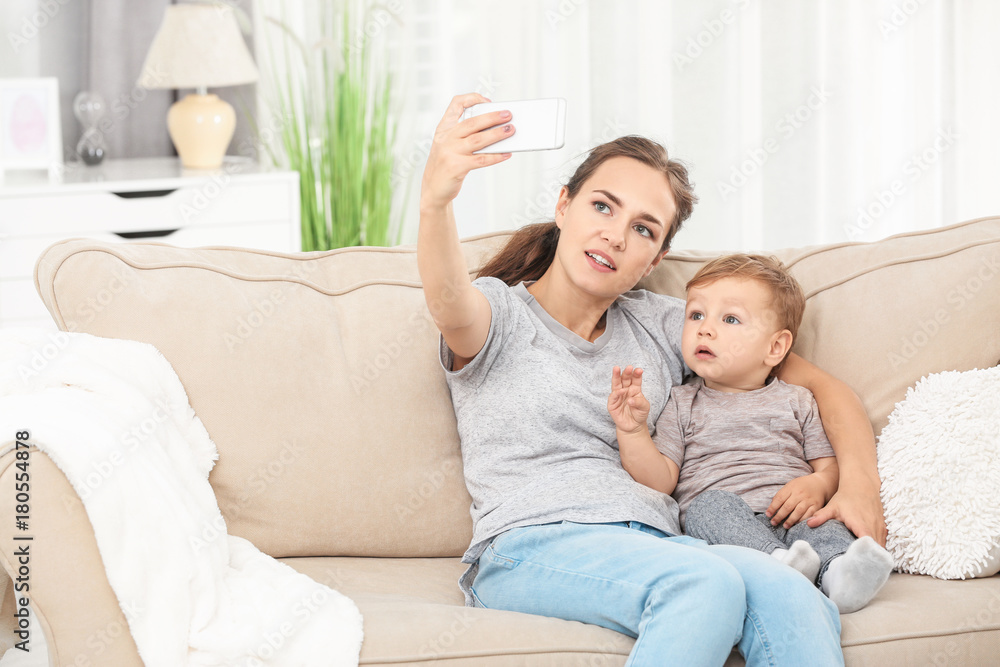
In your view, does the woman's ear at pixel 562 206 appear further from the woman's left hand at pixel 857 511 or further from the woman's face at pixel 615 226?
the woman's left hand at pixel 857 511

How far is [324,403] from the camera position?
146 cm


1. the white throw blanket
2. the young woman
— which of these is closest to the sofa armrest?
the white throw blanket

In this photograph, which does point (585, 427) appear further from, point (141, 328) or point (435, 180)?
point (141, 328)

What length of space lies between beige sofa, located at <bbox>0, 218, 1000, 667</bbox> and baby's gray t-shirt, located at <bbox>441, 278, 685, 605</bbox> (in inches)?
3.9

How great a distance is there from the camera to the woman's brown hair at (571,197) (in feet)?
5.15

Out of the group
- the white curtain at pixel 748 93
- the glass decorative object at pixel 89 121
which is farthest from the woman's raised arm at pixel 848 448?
the glass decorative object at pixel 89 121

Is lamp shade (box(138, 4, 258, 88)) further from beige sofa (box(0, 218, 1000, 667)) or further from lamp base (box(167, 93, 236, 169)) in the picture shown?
beige sofa (box(0, 218, 1000, 667))

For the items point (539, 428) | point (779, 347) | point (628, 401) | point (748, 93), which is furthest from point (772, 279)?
point (748, 93)

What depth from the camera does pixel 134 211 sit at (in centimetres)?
284

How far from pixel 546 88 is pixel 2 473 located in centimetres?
265

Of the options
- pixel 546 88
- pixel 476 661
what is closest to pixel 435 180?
pixel 476 661

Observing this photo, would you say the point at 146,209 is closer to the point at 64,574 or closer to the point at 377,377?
the point at 377,377

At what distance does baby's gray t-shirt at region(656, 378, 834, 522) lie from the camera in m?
1.45

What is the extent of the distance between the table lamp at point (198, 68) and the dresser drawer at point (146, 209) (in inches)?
10.6
